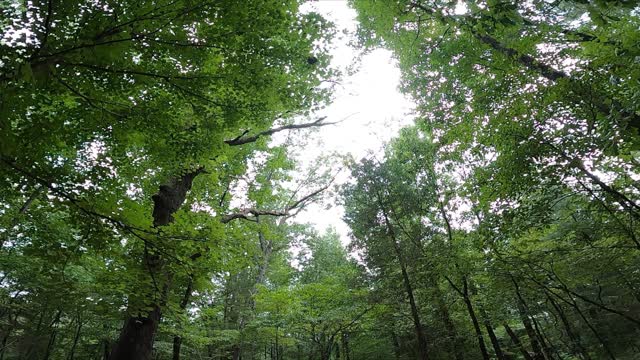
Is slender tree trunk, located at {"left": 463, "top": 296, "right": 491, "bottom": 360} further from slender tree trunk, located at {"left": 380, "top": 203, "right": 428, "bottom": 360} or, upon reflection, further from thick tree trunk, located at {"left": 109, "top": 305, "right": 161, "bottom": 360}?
thick tree trunk, located at {"left": 109, "top": 305, "right": 161, "bottom": 360}

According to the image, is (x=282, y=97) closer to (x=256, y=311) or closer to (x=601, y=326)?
(x=256, y=311)

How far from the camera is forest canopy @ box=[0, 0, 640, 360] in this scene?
2809 mm

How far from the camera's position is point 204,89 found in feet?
11.7

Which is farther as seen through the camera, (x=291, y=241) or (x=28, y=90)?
(x=291, y=241)

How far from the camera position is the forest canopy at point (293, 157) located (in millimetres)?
2809

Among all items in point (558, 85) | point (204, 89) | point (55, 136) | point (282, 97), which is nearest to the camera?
point (55, 136)

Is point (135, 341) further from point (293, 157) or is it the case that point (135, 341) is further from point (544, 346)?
point (544, 346)

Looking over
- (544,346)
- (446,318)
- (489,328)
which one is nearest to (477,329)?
(489,328)

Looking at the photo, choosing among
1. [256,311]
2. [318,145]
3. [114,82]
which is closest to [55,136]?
[114,82]

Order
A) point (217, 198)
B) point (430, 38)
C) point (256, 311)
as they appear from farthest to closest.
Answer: point (256, 311) < point (217, 198) < point (430, 38)

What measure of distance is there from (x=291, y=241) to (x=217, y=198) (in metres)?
9.40

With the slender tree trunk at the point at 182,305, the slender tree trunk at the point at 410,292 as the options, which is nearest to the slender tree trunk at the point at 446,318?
the slender tree trunk at the point at 410,292

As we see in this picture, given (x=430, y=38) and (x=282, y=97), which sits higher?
(x=430, y=38)

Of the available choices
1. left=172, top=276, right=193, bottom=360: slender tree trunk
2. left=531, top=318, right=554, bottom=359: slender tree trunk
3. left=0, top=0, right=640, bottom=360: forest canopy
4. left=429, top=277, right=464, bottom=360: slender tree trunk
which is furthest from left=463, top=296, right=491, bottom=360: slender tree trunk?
left=172, top=276, right=193, bottom=360: slender tree trunk
